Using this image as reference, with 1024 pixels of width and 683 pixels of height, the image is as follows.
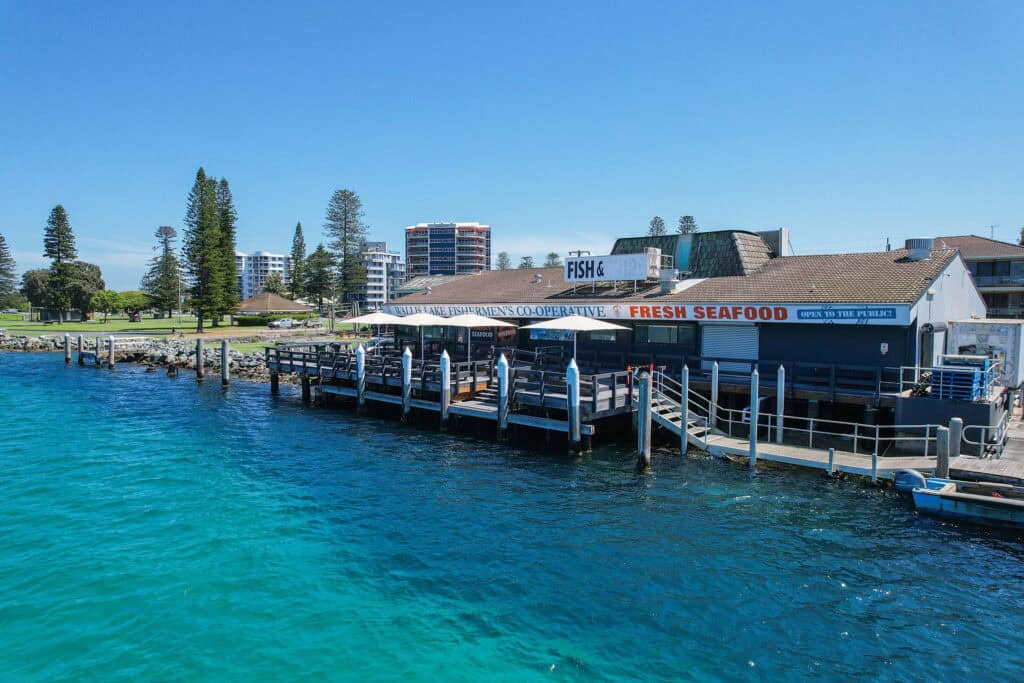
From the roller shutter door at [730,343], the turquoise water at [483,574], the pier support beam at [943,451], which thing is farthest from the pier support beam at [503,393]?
the pier support beam at [943,451]

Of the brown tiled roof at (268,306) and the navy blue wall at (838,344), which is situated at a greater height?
the brown tiled roof at (268,306)

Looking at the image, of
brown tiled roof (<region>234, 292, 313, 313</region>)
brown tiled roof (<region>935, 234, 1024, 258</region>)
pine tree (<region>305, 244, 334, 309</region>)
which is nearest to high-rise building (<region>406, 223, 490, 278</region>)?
pine tree (<region>305, 244, 334, 309</region>)

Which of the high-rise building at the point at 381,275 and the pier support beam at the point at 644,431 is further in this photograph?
the high-rise building at the point at 381,275

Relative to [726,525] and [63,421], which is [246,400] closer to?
[63,421]

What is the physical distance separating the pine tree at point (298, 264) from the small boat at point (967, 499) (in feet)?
337

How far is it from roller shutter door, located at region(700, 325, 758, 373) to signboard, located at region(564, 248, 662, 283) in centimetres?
452

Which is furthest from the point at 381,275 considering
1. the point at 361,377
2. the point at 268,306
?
the point at 361,377

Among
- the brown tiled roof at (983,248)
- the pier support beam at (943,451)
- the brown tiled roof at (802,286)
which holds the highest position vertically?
the brown tiled roof at (983,248)

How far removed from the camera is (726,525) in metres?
14.4

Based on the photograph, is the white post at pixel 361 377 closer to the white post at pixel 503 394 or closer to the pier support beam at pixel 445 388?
the pier support beam at pixel 445 388

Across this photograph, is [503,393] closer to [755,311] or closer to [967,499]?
[755,311]

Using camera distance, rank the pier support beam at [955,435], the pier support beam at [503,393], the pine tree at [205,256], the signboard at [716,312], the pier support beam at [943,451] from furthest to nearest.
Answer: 1. the pine tree at [205,256]
2. the pier support beam at [503,393]
3. the signboard at [716,312]
4. the pier support beam at [955,435]
5. the pier support beam at [943,451]

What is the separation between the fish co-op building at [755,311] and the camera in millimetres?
20531

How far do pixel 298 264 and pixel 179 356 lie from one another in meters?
61.6
